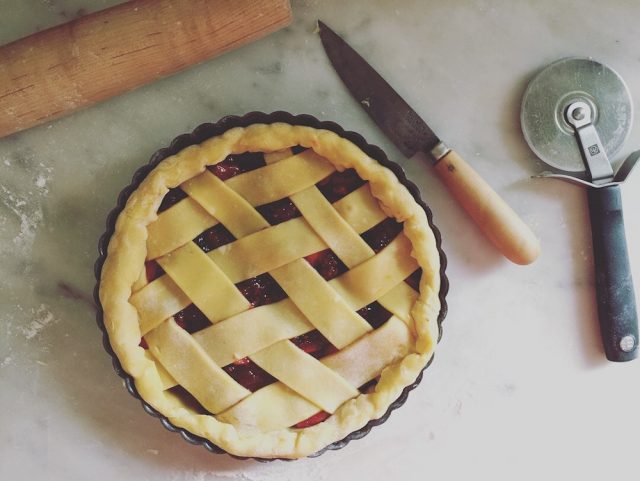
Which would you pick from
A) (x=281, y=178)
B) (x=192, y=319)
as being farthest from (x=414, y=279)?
(x=192, y=319)

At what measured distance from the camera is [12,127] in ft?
4.58

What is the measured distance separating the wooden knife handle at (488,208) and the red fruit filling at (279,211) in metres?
0.30

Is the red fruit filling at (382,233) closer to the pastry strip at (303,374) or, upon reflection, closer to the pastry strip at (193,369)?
the pastry strip at (303,374)

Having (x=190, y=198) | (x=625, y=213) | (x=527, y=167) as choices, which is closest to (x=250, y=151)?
(x=190, y=198)

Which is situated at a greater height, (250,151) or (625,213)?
(250,151)

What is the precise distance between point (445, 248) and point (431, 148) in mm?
212

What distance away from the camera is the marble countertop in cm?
147

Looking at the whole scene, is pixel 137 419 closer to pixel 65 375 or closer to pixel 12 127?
pixel 65 375

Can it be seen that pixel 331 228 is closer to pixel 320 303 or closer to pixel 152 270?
pixel 320 303

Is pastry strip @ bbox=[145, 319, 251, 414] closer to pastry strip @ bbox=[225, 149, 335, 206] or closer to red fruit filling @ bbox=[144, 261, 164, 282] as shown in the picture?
red fruit filling @ bbox=[144, 261, 164, 282]

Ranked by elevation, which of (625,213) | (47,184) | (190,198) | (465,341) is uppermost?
(47,184)

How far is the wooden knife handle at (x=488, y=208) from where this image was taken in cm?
140

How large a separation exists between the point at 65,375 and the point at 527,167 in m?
1.03

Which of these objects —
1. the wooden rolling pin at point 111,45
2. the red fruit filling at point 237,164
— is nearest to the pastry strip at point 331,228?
the red fruit filling at point 237,164
